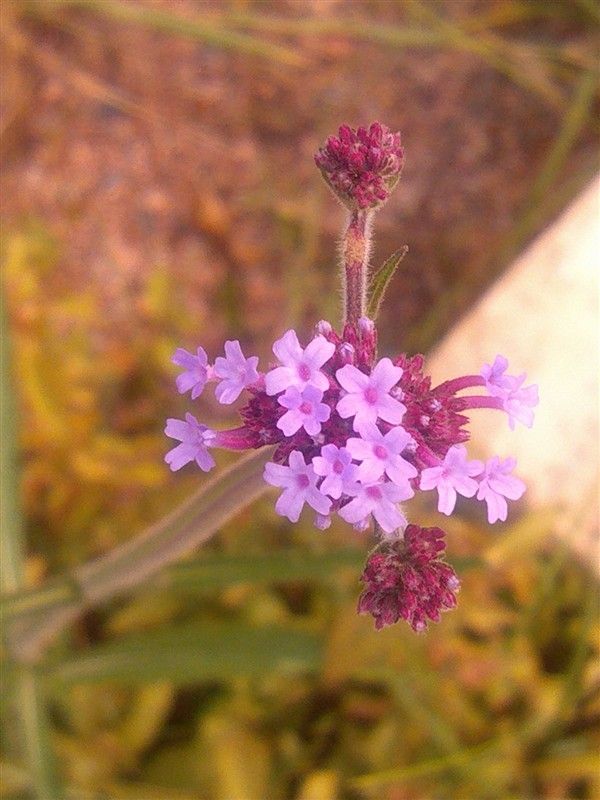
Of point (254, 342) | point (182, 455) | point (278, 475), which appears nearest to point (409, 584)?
point (278, 475)

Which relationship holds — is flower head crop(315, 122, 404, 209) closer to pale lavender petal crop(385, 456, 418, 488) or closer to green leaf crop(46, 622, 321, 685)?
pale lavender petal crop(385, 456, 418, 488)

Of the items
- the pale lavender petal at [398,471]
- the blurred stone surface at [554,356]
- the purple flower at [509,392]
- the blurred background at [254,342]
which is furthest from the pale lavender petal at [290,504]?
the blurred stone surface at [554,356]

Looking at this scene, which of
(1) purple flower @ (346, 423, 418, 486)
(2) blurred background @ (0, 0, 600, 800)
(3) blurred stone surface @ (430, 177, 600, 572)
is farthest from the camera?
(3) blurred stone surface @ (430, 177, 600, 572)

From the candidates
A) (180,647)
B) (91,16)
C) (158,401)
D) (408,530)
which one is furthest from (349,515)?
(91,16)

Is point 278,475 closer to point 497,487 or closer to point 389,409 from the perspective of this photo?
point 389,409

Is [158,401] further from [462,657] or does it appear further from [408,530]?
[408,530]

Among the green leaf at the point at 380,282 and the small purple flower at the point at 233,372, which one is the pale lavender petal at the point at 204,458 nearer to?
the small purple flower at the point at 233,372

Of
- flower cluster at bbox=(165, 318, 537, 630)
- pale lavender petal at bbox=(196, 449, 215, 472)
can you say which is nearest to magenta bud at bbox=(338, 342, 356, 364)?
flower cluster at bbox=(165, 318, 537, 630)
